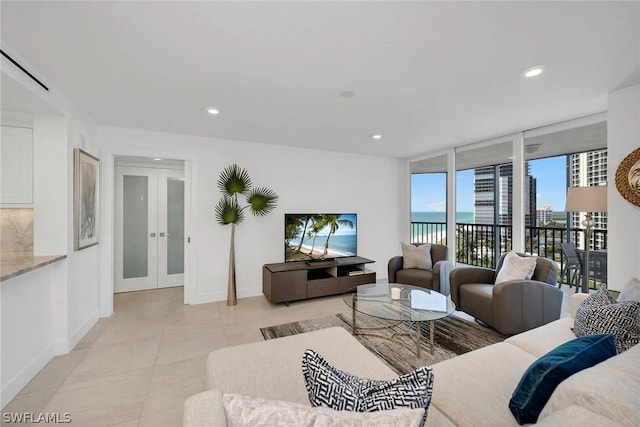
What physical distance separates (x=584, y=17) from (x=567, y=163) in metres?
2.62

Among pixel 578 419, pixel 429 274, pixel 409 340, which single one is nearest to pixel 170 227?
pixel 409 340

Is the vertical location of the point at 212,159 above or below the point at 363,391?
above

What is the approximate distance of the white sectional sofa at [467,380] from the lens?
0.79 metres

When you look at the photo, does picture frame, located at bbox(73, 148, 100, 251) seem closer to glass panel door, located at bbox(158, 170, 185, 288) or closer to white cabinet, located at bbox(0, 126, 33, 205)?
white cabinet, located at bbox(0, 126, 33, 205)

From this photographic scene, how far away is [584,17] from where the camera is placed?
1.46 metres

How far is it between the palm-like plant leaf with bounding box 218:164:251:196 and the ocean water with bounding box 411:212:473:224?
10.7 ft

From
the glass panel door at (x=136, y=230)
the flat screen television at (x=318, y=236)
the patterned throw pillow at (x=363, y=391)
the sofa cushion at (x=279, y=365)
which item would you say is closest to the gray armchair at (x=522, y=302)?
the sofa cushion at (x=279, y=365)

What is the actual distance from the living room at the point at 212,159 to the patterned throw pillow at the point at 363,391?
1.85m

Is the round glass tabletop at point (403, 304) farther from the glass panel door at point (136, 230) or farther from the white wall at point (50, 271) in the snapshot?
the glass panel door at point (136, 230)

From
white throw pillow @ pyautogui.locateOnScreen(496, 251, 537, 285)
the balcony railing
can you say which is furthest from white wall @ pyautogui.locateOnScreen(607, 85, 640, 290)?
the balcony railing

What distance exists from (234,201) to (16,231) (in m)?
Result: 2.17

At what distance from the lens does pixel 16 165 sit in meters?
2.40

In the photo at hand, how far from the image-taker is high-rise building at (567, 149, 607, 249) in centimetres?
306

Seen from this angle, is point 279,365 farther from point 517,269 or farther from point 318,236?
point 318,236
